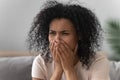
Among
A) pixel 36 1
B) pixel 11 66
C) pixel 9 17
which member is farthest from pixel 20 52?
pixel 11 66

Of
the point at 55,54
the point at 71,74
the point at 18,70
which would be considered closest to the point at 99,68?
the point at 71,74

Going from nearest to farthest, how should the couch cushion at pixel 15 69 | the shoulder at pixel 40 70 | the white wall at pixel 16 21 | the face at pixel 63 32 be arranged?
1. the face at pixel 63 32
2. the shoulder at pixel 40 70
3. the couch cushion at pixel 15 69
4. the white wall at pixel 16 21

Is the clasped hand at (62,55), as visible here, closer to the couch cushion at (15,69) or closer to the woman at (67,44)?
the woman at (67,44)

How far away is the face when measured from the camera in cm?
144

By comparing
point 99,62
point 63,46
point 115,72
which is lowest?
point 115,72

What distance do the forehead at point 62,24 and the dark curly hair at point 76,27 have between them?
0.8 inches

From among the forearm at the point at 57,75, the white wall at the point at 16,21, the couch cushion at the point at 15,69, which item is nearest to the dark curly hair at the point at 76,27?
the forearm at the point at 57,75

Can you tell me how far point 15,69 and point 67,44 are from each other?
1.70ft

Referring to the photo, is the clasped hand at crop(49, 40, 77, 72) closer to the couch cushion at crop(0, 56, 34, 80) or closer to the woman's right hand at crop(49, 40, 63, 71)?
the woman's right hand at crop(49, 40, 63, 71)

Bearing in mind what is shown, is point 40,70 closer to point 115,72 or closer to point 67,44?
point 67,44

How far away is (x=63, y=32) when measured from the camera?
1.45m

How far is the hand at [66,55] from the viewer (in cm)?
146

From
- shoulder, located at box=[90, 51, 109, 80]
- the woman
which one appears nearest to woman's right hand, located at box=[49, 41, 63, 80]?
the woman

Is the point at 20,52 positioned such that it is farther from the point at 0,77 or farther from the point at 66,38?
the point at 66,38
